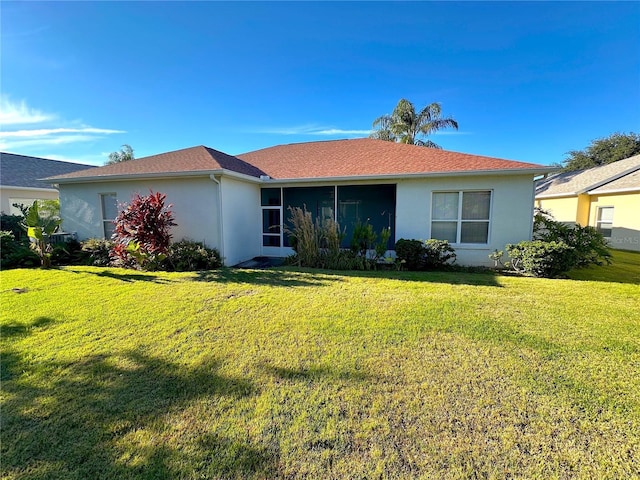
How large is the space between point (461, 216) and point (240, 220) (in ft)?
24.4

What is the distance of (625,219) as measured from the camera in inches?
525

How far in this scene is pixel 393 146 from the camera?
40.0 ft

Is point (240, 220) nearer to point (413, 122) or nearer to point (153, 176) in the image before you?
point (153, 176)

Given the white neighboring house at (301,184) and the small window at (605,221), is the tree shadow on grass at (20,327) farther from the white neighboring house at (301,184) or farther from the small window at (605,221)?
the small window at (605,221)

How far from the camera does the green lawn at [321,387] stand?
2.04 metres

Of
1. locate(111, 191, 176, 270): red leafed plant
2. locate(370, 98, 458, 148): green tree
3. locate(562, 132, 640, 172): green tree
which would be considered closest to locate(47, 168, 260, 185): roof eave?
locate(111, 191, 176, 270): red leafed plant

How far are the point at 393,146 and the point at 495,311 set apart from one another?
30.0 feet

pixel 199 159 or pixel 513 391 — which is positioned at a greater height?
pixel 199 159

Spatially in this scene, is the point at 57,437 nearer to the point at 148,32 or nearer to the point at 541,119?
the point at 148,32

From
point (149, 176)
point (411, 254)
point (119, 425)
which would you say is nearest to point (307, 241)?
point (411, 254)

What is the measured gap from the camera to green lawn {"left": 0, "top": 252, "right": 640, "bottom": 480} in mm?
2037

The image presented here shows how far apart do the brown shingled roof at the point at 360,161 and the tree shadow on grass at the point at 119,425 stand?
7805 mm

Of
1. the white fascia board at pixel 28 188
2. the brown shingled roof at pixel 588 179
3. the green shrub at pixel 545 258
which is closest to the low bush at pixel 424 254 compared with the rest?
the green shrub at pixel 545 258

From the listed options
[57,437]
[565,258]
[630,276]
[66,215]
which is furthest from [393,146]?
[66,215]
